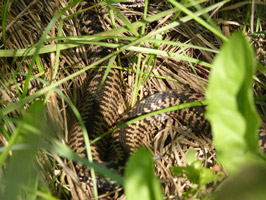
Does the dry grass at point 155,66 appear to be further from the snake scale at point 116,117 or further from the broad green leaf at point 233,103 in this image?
the broad green leaf at point 233,103

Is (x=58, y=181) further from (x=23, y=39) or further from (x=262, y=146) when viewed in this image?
(x=262, y=146)

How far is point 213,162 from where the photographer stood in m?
4.09

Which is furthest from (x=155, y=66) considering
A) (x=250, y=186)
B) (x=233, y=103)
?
(x=250, y=186)

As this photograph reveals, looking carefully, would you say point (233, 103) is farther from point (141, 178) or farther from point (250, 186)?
point (250, 186)

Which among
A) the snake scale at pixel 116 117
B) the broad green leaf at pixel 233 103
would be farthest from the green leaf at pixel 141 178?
the snake scale at pixel 116 117

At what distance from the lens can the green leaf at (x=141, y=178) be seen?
152 centimetres

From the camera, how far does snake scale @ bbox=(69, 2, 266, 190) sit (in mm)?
4367

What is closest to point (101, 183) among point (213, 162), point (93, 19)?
point (213, 162)

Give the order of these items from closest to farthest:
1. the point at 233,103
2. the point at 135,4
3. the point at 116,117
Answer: the point at 233,103, the point at 116,117, the point at 135,4

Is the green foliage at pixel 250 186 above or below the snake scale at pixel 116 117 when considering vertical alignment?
above

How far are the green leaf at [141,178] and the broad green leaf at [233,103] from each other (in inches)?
11.8

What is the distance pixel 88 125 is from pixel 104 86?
0.69 meters

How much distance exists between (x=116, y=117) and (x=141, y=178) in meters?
3.38

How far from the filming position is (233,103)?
59.7 inches
